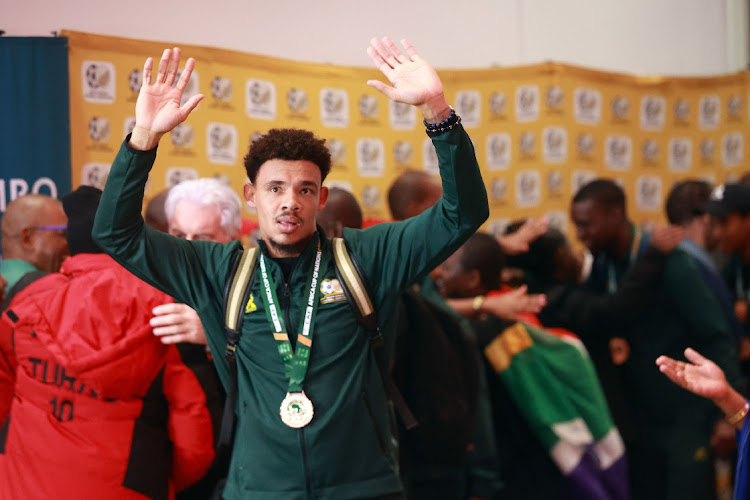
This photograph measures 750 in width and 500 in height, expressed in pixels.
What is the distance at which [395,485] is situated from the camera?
247 cm

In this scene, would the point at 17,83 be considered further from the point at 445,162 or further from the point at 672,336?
the point at 672,336

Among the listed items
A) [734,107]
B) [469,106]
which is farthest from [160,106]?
[734,107]

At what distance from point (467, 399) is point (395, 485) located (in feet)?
3.31

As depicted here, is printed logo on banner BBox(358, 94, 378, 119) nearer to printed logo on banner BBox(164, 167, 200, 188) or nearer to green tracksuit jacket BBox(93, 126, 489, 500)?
printed logo on banner BBox(164, 167, 200, 188)

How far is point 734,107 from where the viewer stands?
23.0 feet

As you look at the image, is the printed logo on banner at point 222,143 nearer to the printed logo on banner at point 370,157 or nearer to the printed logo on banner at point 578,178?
the printed logo on banner at point 370,157

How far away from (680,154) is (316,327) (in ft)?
17.3

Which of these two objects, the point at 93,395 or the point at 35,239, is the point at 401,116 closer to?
the point at 35,239

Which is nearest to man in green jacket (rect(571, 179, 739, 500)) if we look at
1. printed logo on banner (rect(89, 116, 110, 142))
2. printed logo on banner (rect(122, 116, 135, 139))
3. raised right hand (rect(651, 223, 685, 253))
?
raised right hand (rect(651, 223, 685, 253))

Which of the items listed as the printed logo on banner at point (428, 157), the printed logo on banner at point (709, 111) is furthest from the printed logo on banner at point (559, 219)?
the printed logo on banner at point (709, 111)

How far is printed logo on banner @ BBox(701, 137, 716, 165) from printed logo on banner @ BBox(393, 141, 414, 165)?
2.68 metres

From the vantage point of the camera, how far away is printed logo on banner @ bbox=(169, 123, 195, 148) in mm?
4852

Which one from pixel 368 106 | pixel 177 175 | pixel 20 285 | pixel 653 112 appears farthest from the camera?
pixel 653 112

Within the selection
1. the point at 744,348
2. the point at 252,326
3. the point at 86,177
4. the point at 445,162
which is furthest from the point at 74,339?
the point at 744,348
